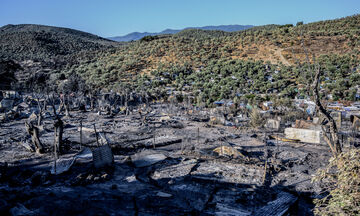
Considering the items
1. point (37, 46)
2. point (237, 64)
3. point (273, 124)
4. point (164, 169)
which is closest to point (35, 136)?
point (164, 169)

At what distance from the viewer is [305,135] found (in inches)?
461

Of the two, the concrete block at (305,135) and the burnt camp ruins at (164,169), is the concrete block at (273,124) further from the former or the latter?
the concrete block at (305,135)

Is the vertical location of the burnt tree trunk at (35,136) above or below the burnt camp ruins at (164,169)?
above

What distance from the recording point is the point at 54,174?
Result: 7.45 m

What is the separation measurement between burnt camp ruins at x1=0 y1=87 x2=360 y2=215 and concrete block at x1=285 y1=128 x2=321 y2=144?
5 cm

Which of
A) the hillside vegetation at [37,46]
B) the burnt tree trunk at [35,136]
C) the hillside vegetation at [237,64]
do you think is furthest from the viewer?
the hillside vegetation at [37,46]

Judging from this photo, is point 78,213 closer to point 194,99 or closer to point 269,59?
point 194,99

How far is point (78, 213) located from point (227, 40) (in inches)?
1506

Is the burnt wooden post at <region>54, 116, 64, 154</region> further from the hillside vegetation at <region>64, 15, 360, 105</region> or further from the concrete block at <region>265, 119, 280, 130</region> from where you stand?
the hillside vegetation at <region>64, 15, 360, 105</region>

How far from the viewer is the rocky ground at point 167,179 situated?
558 centimetres

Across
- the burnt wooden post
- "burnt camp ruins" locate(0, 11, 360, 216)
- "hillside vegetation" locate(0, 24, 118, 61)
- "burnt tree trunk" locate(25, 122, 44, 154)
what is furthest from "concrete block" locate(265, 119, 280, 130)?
"hillside vegetation" locate(0, 24, 118, 61)

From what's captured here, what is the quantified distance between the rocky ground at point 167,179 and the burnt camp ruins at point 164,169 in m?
0.02

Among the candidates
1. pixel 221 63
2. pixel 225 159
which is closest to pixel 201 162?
pixel 225 159

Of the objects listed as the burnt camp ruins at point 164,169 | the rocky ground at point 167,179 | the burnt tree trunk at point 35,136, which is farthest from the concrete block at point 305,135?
the burnt tree trunk at point 35,136
